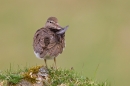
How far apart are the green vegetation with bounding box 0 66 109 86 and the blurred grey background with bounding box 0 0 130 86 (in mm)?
5822

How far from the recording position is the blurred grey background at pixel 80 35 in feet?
65.4

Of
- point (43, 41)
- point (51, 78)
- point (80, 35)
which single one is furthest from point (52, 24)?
point (80, 35)

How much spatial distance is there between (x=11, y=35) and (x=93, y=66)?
5.35 metres

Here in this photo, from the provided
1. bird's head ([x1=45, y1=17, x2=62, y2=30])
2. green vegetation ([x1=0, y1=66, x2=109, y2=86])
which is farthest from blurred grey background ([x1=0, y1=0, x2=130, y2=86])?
green vegetation ([x1=0, y1=66, x2=109, y2=86])

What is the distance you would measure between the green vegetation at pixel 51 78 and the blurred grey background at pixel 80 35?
582cm

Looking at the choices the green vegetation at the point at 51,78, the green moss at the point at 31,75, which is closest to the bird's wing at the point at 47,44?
the green vegetation at the point at 51,78

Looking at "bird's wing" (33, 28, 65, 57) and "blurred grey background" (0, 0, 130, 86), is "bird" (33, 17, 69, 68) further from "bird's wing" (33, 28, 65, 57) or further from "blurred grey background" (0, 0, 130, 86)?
"blurred grey background" (0, 0, 130, 86)

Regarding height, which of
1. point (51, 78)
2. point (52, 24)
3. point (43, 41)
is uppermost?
point (52, 24)

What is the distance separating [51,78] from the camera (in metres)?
11.1

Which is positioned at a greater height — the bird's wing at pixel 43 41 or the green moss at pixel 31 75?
the bird's wing at pixel 43 41

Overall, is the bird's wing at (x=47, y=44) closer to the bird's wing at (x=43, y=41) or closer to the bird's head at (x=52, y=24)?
the bird's wing at (x=43, y=41)

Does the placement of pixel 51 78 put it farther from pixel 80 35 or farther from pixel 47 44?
pixel 80 35

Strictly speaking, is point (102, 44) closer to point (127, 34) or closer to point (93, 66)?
point (127, 34)

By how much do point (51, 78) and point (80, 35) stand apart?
12.6m
